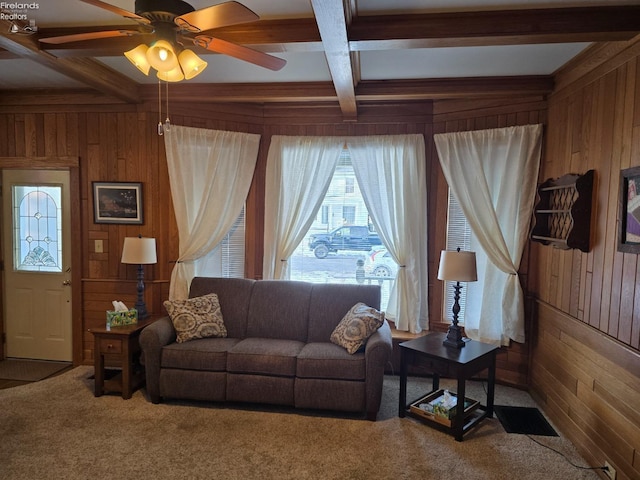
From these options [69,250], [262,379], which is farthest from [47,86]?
[262,379]

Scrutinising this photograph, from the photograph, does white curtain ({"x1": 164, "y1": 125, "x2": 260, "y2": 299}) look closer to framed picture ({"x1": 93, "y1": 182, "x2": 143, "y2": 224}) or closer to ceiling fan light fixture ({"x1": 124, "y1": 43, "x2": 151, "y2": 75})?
framed picture ({"x1": 93, "y1": 182, "x2": 143, "y2": 224})

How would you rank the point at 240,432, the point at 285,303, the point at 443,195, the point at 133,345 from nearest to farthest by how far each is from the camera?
1. the point at 240,432
2. the point at 133,345
3. the point at 285,303
4. the point at 443,195

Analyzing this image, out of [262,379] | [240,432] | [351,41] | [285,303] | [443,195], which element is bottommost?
[240,432]

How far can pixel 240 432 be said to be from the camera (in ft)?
9.52

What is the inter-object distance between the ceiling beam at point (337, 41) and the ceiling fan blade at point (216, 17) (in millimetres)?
382

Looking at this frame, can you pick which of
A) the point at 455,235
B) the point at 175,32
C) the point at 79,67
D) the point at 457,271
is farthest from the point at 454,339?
the point at 79,67

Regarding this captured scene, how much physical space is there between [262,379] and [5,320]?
3.15m

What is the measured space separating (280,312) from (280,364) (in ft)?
2.10

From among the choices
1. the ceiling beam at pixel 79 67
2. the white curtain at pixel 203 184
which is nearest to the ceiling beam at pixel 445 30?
the ceiling beam at pixel 79 67

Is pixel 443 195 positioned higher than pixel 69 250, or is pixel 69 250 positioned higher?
pixel 443 195

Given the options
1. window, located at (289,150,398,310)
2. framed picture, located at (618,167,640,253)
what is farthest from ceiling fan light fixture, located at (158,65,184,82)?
framed picture, located at (618,167,640,253)

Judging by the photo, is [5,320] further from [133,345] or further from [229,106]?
[229,106]

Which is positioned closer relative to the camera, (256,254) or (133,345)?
(133,345)

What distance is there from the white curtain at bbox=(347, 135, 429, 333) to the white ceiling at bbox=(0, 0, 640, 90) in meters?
0.76
